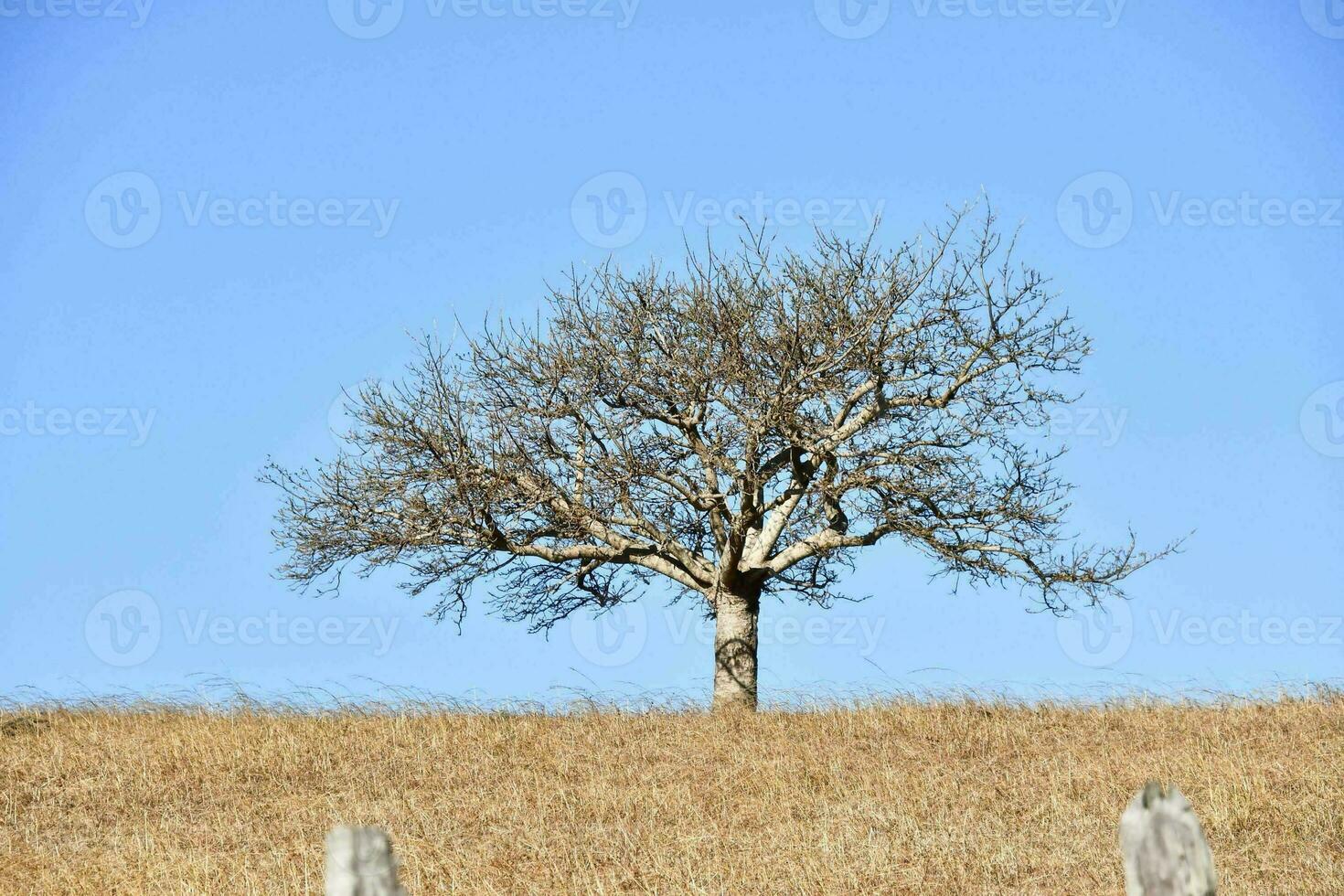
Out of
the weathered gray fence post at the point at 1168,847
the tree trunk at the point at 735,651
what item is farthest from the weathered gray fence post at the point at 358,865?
the tree trunk at the point at 735,651

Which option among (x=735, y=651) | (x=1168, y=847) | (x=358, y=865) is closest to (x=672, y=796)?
(x=735, y=651)

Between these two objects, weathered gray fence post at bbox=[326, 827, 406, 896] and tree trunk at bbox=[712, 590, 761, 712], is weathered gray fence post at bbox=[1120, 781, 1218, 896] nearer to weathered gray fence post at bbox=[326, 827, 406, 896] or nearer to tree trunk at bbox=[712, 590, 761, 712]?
weathered gray fence post at bbox=[326, 827, 406, 896]

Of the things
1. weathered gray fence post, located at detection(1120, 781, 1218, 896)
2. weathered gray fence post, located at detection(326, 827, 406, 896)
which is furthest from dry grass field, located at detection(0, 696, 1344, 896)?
weathered gray fence post, located at detection(326, 827, 406, 896)

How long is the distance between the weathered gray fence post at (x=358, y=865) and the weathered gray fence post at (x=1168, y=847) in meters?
3.02

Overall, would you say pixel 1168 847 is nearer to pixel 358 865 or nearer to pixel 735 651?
pixel 358 865

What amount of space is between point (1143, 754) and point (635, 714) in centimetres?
780

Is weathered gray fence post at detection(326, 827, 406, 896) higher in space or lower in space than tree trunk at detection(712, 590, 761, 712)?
lower

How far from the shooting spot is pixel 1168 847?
16.9 feet

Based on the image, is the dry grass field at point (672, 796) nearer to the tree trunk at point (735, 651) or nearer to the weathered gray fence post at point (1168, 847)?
the tree trunk at point (735, 651)

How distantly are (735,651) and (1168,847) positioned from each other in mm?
16300

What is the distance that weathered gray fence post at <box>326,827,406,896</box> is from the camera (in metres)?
4.66

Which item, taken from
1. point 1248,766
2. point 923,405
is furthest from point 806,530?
point 1248,766

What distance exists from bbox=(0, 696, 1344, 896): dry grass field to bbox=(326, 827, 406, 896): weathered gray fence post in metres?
7.06

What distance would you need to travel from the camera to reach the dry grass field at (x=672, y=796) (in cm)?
1207
